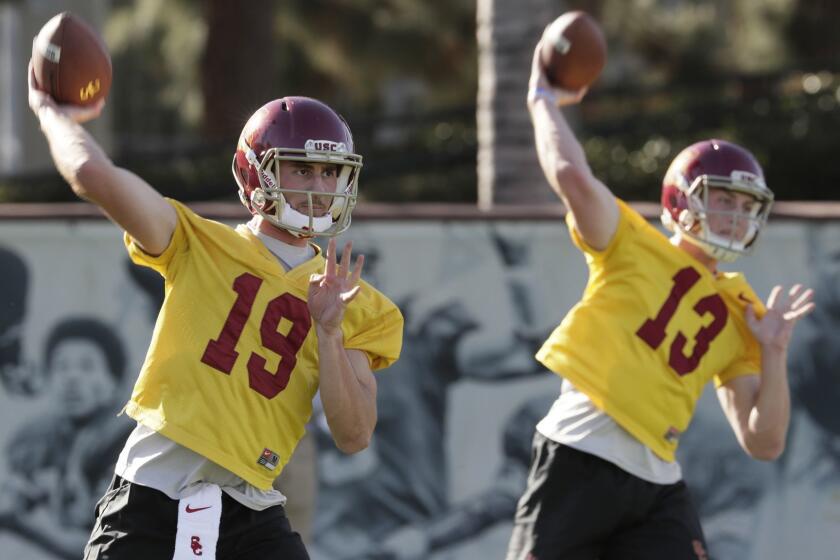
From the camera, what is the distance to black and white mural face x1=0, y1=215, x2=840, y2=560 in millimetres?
6602

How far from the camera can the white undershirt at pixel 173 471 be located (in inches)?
146

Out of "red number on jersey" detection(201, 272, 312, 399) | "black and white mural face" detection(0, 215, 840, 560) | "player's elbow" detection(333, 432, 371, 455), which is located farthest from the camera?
"black and white mural face" detection(0, 215, 840, 560)

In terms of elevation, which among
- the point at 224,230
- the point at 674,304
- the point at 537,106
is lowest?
the point at 674,304

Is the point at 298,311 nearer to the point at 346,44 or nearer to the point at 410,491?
the point at 410,491

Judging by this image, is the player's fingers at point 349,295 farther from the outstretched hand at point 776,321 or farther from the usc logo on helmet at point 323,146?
the outstretched hand at point 776,321

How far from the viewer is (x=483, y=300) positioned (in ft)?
22.2

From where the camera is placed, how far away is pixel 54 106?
12.3ft

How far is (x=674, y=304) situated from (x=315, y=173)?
153 centimetres

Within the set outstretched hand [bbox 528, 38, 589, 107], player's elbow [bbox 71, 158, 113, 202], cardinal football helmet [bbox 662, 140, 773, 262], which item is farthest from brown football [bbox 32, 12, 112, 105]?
cardinal football helmet [bbox 662, 140, 773, 262]

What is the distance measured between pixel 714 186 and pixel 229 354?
1951 mm

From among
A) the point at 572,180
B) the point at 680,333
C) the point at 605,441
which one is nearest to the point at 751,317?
the point at 680,333

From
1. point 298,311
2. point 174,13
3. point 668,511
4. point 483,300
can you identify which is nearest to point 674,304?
point 668,511

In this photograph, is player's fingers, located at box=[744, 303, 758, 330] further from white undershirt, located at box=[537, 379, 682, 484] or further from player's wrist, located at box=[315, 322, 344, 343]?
player's wrist, located at box=[315, 322, 344, 343]

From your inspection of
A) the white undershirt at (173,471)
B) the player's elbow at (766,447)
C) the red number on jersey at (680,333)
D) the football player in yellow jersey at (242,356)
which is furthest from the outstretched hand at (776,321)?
the white undershirt at (173,471)
